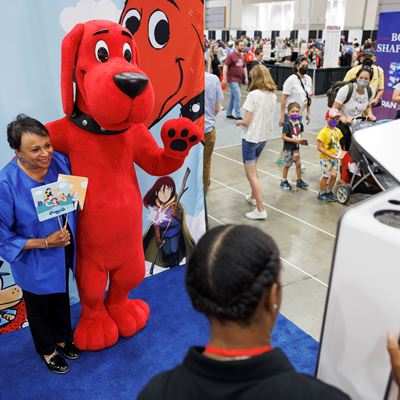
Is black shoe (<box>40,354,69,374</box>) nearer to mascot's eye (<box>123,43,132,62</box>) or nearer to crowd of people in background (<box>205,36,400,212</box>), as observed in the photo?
mascot's eye (<box>123,43,132,62</box>)

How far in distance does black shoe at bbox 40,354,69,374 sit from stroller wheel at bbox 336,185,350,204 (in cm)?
349

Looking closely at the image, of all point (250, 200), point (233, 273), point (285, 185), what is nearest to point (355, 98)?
point (285, 185)

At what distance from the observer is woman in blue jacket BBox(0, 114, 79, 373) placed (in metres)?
2.07

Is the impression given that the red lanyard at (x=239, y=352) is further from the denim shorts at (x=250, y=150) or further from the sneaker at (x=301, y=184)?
the sneaker at (x=301, y=184)

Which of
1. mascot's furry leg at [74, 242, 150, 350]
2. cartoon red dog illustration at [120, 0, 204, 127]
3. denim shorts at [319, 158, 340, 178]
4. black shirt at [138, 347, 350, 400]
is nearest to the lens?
black shirt at [138, 347, 350, 400]

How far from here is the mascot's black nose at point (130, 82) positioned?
1.93 meters

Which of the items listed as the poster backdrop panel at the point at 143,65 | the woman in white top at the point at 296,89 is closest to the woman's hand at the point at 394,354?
the poster backdrop panel at the point at 143,65

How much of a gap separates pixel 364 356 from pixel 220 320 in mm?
662

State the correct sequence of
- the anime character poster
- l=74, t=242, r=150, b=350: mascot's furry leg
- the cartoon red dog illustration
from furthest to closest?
the anime character poster
the cartoon red dog illustration
l=74, t=242, r=150, b=350: mascot's furry leg

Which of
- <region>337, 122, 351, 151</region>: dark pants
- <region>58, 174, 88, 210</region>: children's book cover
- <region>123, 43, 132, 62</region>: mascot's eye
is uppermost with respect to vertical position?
<region>123, 43, 132, 62</region>: mascot's eye

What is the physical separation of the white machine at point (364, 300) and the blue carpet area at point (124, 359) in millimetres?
1189

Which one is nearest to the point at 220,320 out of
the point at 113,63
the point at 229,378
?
the point at 229,378

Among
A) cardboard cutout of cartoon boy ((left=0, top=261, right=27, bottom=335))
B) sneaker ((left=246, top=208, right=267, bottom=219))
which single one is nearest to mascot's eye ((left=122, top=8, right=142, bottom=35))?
cardboard cutout of cartoon boy ((left=0, top=261, right=27, bottom=335))

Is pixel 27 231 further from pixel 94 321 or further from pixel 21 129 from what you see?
pixel 94 321
